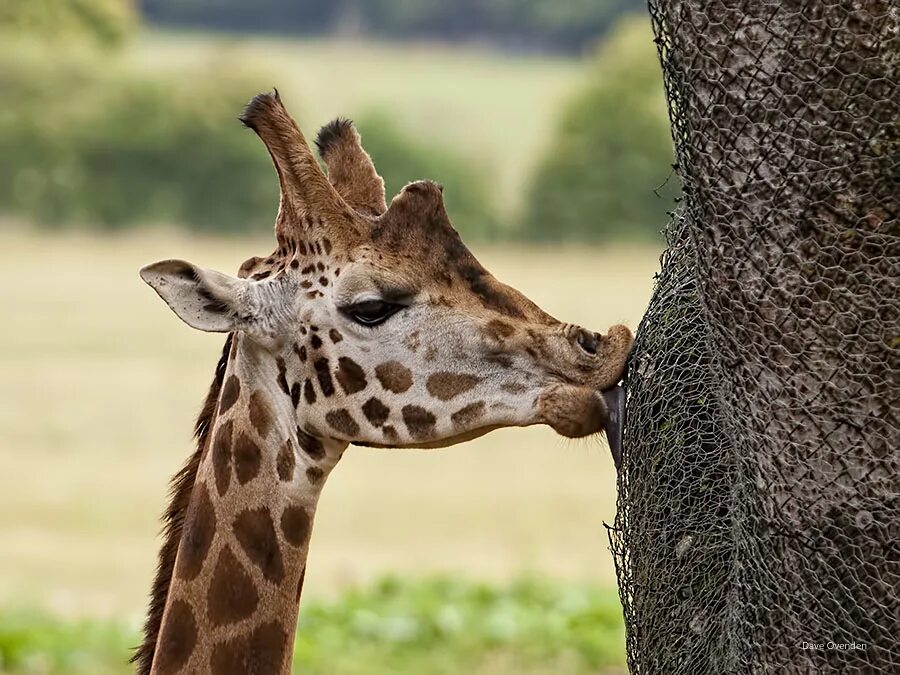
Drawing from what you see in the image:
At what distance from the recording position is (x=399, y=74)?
47.0m

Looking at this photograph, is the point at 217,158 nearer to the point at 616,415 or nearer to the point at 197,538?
the point at 197,538

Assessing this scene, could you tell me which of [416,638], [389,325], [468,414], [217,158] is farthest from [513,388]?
[217,158]

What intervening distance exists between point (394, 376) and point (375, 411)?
0.40ft

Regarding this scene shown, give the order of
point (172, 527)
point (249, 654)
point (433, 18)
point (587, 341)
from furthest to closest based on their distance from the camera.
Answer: point (433, 18), point (172, 527), point (249, 654), point (587, 341)

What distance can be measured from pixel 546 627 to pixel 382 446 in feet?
16.5

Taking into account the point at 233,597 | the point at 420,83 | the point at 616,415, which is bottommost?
the point at 233,597

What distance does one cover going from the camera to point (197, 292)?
13.5 feet

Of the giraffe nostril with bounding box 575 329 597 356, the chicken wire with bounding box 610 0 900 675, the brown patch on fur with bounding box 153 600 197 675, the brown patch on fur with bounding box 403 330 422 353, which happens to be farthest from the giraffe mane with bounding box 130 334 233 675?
the chicken wire with bounding box 610 0 900 675

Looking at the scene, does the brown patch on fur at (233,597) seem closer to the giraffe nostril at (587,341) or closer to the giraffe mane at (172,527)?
the giraffe mane at (172,527)

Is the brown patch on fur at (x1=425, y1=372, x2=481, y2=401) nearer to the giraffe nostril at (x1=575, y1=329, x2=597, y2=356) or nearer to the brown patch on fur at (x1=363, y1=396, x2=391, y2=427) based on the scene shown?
the brown patch on fur at (x1=363, y1=396, x2=391, y2=427)

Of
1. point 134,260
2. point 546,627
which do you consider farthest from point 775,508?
point 134,260

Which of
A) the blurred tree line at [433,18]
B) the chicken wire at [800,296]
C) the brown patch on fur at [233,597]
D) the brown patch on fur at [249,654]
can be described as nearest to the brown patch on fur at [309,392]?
the brown patch on fur at [233,597]

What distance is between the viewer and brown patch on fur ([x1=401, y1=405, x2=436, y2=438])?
4.16m

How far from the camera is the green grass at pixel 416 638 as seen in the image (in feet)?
27.3
